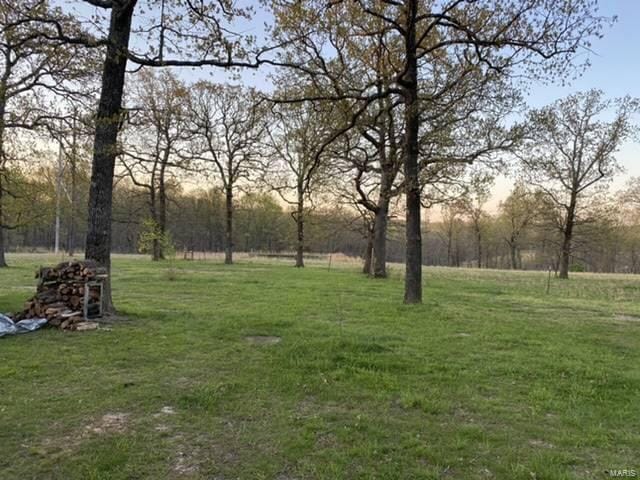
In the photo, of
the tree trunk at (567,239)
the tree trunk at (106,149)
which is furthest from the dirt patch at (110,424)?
the tree trunk at (567,239)

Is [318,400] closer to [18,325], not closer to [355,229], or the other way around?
[18,325]

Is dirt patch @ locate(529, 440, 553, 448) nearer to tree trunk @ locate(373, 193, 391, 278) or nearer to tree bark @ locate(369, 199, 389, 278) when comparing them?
tree trunk @ locate(373, 193, 391, 278)

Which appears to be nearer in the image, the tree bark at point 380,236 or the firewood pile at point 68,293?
the firewood pile at point 68,293

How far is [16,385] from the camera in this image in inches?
181

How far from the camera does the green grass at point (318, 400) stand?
3104mm

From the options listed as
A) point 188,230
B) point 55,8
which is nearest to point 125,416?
point 55,8

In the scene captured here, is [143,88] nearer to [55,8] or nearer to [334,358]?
[55,8]

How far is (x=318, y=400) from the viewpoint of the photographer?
173 inches

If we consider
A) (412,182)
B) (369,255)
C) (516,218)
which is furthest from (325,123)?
(516,218)

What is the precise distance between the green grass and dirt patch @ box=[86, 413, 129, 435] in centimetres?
2

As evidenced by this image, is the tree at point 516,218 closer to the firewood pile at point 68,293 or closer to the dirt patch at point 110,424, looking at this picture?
the firewood pile at point 68,293

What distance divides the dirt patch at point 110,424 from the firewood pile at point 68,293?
446cm

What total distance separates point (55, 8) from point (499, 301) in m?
13.1

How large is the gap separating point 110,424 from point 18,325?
190 inches
